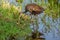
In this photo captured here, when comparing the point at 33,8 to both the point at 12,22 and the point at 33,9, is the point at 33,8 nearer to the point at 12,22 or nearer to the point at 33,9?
the point at 33,9

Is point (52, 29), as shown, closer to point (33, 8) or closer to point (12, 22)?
point (33, 8)

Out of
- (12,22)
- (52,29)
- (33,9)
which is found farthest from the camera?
(33,9)

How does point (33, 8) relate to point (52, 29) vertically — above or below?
above

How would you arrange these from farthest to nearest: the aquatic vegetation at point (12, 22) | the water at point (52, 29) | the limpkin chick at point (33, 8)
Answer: the limpkin chick at point (33, 8), the water at point (52, 29), the aquatic vegetation at point (12, 22)

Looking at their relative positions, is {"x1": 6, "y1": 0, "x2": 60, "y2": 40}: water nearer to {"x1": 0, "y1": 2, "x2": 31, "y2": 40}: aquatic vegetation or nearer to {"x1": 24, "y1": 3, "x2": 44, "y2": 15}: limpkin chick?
{"x1": 24, "y1": 3, "x2": 44, "y2": 15}: limpkin chick

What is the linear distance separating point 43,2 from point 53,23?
19.4 inches

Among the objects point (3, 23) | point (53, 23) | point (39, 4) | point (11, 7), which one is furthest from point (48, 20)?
point (3, 23)

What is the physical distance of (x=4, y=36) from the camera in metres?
3.37

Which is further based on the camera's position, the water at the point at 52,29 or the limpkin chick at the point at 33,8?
the limpkin chick at the point at 33,8

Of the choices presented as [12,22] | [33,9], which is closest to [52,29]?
[33,9]

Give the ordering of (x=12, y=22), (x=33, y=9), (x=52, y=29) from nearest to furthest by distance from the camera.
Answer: (x=12, y=22), (x=52, y=29), (x=33, y=9)

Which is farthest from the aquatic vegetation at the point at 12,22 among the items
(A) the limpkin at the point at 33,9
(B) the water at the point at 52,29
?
(B) the water at the point at 52,29

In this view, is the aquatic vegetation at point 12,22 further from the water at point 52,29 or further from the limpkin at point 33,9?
the water at point 52,29

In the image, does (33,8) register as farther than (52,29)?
Yes
